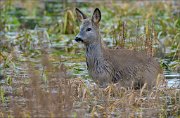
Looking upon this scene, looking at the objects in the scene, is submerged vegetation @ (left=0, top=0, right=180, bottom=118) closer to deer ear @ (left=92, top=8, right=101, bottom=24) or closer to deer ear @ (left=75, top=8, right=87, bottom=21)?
deer ear @ (left=75, top=8, right=87, bottom=21)

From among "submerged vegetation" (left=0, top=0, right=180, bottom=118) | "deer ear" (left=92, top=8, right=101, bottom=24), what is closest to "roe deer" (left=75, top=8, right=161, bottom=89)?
"deer ear" (left=92, top=8, right=101, bottom=24)

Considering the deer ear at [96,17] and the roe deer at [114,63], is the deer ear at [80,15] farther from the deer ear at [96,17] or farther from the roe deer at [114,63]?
the deer ear at [96,17]

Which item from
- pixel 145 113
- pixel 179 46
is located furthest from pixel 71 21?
pixel 145 113

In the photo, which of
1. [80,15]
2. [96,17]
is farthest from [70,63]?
[96,17]

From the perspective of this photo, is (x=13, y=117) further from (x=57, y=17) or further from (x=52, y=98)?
(x=57, y=17)

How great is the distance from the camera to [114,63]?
11.9 metres

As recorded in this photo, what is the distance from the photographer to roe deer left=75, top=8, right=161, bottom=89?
1177 cm

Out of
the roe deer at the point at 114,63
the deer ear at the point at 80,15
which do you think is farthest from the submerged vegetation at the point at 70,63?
the deer ear at the point at 80,15

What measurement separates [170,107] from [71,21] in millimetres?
8052

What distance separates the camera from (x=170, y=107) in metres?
9.95

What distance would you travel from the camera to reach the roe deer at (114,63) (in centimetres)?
1177

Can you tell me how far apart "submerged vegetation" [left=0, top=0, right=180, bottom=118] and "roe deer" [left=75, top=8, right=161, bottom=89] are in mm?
408

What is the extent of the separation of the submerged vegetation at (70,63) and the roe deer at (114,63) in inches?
16.0

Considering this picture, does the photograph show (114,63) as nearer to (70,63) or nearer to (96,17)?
(96,17)
